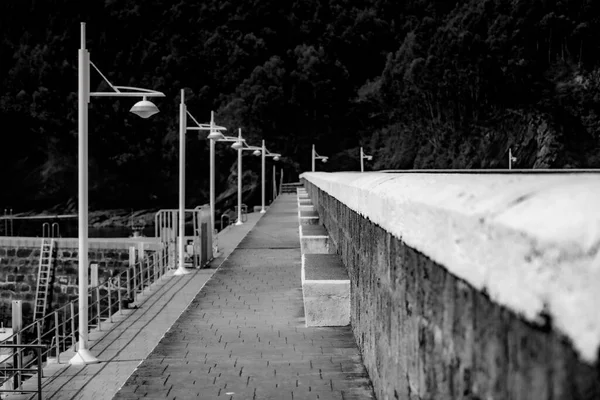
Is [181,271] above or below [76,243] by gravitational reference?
above

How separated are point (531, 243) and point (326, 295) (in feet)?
21.8

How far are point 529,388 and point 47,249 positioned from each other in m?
37.0

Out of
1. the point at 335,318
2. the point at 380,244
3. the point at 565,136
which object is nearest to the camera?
the point at 380,244

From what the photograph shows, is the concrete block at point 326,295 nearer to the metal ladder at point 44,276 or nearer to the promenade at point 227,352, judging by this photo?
the promenade at point 227,352

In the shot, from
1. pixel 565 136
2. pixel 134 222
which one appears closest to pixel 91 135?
pixel 134 222

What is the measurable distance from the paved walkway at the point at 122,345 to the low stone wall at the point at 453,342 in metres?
4.77

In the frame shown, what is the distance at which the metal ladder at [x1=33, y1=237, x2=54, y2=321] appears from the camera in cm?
3600

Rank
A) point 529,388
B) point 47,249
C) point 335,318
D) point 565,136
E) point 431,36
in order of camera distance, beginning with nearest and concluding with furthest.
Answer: point 529,388
point 335,318
point 47,249
point 565,136
point 431,36

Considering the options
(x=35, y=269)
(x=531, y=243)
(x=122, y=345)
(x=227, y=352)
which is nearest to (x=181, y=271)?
(x=122, y=345)

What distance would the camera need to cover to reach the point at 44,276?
119 feet

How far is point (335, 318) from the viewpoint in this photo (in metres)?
8.17

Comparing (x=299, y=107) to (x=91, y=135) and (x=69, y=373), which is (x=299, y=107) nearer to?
(x=91, y=135)

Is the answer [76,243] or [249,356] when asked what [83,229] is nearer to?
[249,356]

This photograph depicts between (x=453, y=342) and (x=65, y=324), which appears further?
(x=65, y=324)
